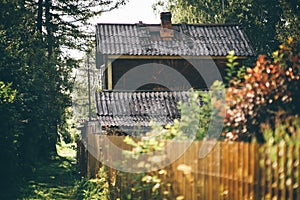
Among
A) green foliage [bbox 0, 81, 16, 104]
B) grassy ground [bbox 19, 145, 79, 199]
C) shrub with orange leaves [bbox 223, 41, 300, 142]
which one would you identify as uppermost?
green foliage [bbox 0, 81, 16, 104]

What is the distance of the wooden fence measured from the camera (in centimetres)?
457

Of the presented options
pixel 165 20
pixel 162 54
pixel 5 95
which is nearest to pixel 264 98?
pixel 5 95

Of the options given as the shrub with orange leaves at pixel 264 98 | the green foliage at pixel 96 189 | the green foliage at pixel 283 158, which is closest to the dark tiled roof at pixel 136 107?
the green foliage at pixel 96 189

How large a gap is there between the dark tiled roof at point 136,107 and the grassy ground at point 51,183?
→ 8.81 ft

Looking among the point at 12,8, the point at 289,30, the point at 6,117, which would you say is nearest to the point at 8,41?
the point at 12,8

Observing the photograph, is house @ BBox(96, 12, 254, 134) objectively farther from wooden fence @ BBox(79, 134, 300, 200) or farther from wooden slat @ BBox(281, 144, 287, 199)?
wooden slat @ BBox(281, 144, 287, 199)

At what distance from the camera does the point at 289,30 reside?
99.8 ft

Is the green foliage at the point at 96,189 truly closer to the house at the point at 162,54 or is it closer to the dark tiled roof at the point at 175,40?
the house at the point at 162,54

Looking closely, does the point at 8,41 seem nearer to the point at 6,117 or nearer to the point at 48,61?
the point at 6,117

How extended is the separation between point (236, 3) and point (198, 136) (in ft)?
103

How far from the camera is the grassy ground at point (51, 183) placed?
45.2ft

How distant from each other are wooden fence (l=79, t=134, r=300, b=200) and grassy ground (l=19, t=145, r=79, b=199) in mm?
6444

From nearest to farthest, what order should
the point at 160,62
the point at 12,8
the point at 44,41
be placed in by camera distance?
1. the point at 12,8
2. the point at 160,62
3. the point at 44,41

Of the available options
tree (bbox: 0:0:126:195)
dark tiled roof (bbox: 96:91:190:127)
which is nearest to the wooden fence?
tree (bbox: 0:0:126:195)
